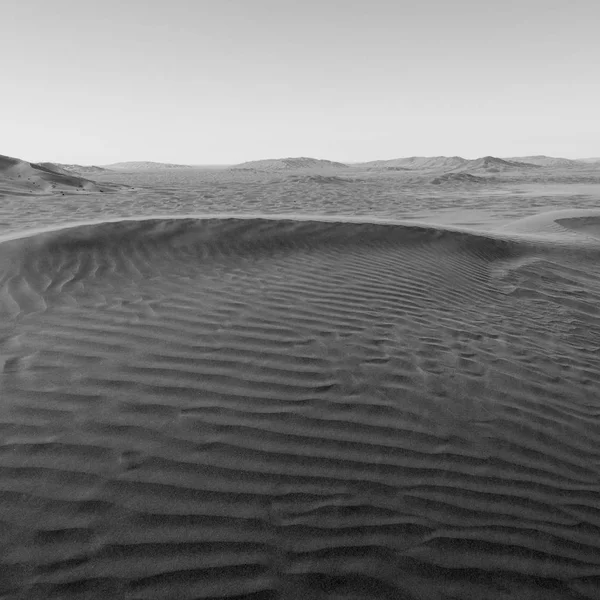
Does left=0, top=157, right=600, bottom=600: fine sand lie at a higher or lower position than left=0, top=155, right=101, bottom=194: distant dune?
lower

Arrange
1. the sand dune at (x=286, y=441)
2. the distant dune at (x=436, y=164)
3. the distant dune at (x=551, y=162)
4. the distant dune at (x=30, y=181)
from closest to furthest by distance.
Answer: the sand dune at (x=286, y=441) < the distant dune at (x=30, y=181) < the distant dune at (x=436, y=164) < the distant dune at (x=551, y=162)

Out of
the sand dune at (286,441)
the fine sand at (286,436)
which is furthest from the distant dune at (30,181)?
the sand dune at (286,441)

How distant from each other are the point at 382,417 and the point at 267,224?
3967 millimetres

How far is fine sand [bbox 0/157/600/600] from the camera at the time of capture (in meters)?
1.51

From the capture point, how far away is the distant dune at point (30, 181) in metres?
12.9

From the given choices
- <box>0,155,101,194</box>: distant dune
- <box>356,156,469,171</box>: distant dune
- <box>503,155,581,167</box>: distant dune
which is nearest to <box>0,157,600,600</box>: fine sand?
<box>0,155,101,194</box>: distant dune

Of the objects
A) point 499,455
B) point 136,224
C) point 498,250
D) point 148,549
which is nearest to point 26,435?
point 148,549

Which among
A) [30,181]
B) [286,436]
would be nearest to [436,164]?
[30,181]

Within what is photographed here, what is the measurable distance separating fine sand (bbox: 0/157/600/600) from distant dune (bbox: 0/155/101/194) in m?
10.0

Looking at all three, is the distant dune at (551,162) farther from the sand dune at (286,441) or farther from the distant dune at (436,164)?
the sand dune at (286,441)

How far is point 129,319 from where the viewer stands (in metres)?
3.15

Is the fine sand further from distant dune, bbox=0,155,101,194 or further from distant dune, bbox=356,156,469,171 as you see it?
distant dune, bbox=356,156,469,171

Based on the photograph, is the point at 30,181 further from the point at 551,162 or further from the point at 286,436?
the point at 551,162

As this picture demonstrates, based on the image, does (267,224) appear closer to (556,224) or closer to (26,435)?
(26,435)
